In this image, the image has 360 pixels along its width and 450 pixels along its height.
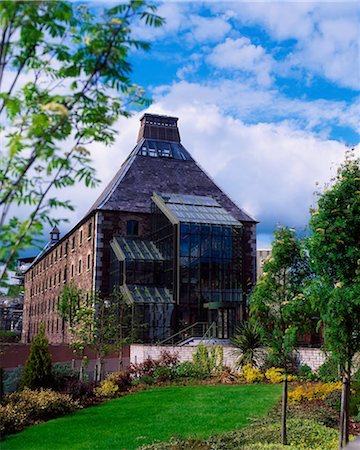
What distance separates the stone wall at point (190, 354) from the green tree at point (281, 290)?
7417 millimetres

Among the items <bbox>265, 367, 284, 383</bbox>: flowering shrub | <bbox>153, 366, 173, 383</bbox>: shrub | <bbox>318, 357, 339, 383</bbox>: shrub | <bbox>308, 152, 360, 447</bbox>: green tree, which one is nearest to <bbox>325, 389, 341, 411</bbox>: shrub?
<bbox>318, 357, 339, 383</bbox>: shrub

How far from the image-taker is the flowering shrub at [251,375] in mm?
19678

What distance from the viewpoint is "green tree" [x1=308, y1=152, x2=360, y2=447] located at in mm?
9961

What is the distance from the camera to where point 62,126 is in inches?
171

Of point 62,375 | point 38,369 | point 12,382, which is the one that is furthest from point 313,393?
point 12,382

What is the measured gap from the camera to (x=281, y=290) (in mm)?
12227

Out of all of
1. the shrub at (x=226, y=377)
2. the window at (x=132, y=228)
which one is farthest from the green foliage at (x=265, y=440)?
the window at (x=132, y=228)

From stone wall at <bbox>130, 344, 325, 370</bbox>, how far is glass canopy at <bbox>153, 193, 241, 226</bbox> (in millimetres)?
9350

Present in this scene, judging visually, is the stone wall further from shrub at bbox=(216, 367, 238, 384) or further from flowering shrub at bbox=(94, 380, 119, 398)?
flowering shrub at bbox=(94, 380, 119, 398)

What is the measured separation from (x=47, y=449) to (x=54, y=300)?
3520cm

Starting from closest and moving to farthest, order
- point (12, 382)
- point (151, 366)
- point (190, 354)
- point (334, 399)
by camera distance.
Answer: point (334, 399)
point (12, 382)
point (151, 366)
point (190, 354)

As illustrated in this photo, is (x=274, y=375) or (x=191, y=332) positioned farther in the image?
(x=191, y=332)

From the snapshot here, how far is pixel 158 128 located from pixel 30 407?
29.7 m

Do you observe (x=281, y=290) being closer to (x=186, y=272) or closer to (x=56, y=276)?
(x=186, y=272)
